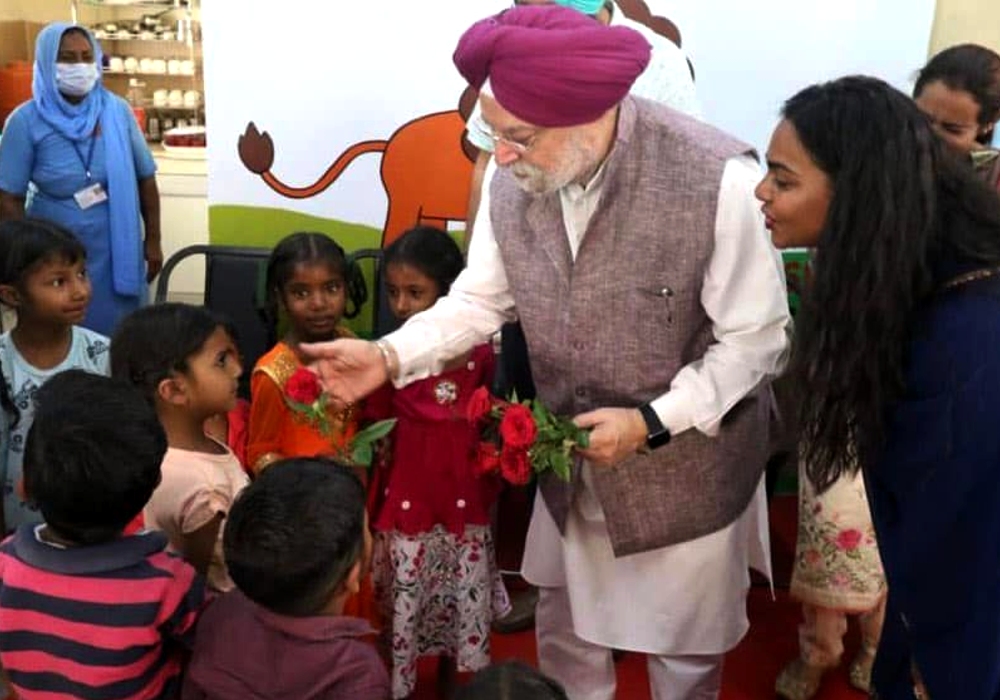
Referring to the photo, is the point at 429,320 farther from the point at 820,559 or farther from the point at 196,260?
the point at 196,260

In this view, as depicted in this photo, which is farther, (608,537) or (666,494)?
(608,537)

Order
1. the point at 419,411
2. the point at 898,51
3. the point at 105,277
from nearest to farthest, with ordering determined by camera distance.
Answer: the point at 419,411, the point at 898,51, the point at 105,277

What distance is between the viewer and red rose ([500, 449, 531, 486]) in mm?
1816

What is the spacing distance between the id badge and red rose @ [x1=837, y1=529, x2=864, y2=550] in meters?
2.95

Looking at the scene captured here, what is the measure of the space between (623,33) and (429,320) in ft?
2.31

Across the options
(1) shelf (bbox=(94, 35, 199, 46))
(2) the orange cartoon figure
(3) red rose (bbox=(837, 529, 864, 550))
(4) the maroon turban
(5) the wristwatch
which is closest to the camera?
(4) the maroon turban

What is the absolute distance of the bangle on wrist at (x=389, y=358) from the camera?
1945 millimetres

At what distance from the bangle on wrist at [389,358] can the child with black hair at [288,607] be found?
1.50ft

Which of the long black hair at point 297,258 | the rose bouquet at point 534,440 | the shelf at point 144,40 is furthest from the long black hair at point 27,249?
the shelf at point 144,40

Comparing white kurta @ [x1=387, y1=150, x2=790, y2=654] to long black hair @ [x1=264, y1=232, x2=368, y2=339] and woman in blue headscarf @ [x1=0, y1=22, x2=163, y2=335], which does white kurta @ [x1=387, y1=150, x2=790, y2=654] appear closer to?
long black hair @ [x1=264, y1=232, x2=368, y2=339]

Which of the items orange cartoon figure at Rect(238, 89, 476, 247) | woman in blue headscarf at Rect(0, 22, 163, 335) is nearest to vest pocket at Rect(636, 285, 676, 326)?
orange cartoon figure at Rect(238, 89, 476, 247)

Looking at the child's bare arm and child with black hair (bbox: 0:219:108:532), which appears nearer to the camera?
the child's bare arm

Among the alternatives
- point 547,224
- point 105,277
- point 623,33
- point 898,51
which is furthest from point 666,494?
point 105,277

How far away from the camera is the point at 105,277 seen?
12.6ft
